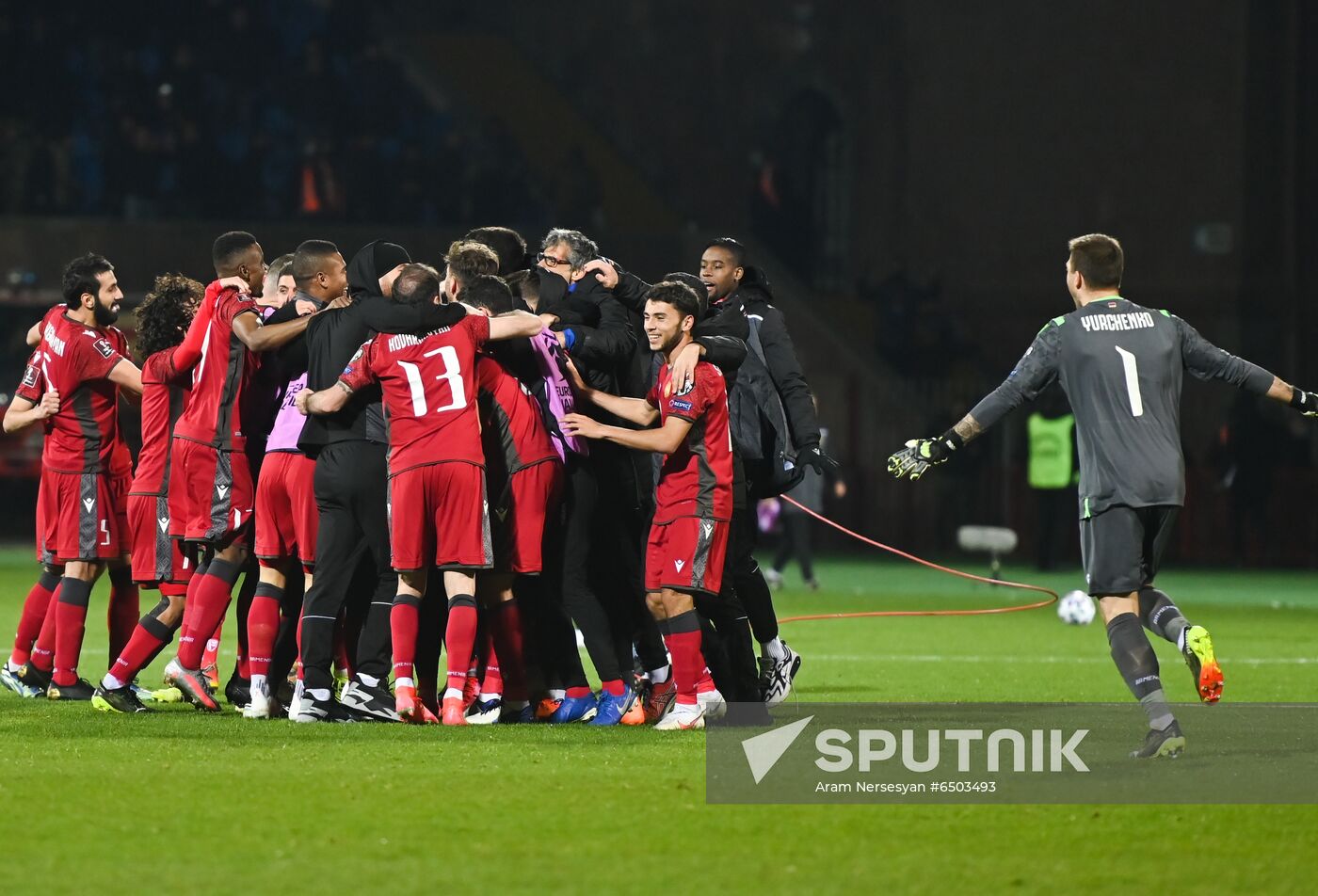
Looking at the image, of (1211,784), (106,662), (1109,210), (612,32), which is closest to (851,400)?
(1109,210)

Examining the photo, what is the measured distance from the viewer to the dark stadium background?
82.1 feet

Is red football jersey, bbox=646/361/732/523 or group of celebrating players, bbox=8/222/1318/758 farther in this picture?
red football jersey, bbox=646/361/732/523

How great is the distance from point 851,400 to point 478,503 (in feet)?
56.8

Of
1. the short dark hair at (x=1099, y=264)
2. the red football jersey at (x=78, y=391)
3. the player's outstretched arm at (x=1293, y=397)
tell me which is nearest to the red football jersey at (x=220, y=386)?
the red football jersey at (x=78, y=391)

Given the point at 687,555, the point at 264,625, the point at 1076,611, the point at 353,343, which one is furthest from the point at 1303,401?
the point at 1076,611

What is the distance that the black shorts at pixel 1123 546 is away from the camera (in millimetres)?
7957

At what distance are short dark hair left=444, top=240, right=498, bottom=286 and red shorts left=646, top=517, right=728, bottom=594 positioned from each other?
1428 mm

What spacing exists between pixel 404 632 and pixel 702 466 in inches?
56.5

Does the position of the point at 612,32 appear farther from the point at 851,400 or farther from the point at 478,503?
the point at 478,503

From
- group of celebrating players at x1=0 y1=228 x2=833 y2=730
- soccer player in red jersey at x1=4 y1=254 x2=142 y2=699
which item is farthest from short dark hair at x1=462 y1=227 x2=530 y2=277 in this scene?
soccer player in red jersey at x1=4 y1=254 x2=142 y2=699

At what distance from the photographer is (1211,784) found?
7250 mm

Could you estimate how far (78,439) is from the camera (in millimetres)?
10383

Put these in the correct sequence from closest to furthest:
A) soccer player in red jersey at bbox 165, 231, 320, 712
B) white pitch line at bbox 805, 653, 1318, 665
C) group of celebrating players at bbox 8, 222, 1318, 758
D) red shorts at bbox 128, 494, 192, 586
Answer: group of celebrating players at bbox 8, 222, 1318, 758 → soccer player in red jersey at bbox 165, 231, 320, 712 → red shorts at bbox 128, 494, 192, 586 → white pitch line at bbox 805, 653, 1318, 665
